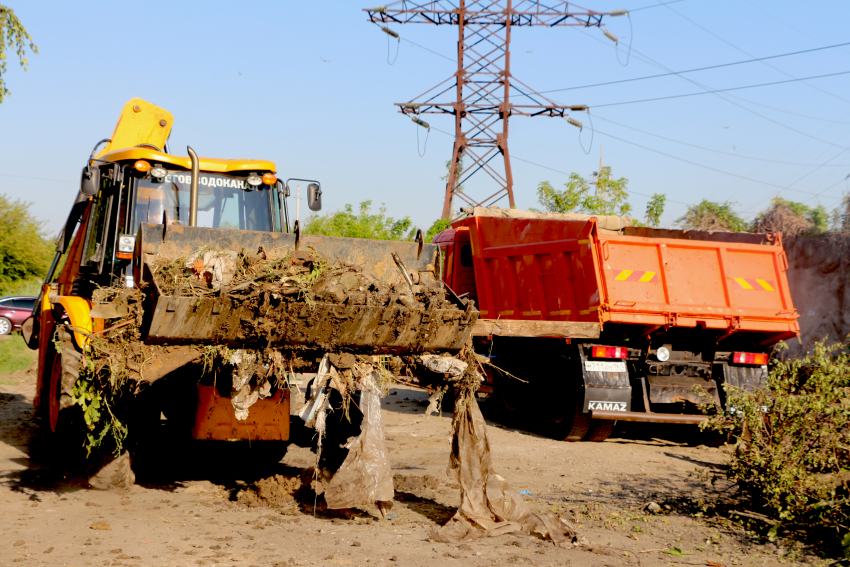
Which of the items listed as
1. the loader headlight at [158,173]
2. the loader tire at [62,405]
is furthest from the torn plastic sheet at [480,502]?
the loader headlight at [158,173]

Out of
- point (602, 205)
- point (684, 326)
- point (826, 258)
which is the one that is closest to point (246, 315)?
point (684, 326)

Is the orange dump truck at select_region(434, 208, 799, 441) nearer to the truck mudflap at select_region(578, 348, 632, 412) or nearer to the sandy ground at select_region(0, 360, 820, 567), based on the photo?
the truck mudflap at select_region(578, 348, 632, 412)

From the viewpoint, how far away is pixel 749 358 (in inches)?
343

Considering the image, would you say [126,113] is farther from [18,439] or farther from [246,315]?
[246,315]

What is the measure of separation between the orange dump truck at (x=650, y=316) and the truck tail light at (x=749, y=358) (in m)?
0.01

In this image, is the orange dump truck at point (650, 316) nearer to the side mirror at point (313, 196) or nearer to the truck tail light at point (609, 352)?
the truck tail light at point (609, 352)

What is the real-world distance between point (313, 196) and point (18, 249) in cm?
2708

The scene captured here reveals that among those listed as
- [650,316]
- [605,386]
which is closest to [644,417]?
[605,386]

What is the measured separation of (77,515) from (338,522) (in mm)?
1694

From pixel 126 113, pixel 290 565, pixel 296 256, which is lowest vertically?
pixel 290 565

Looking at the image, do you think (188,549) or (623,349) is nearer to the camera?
(188,549)

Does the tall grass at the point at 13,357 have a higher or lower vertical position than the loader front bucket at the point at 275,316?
higher

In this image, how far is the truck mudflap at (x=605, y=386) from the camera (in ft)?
27.1

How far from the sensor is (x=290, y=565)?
13.0 ft
